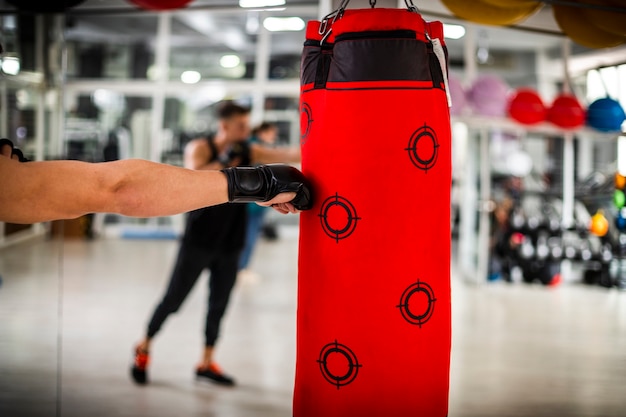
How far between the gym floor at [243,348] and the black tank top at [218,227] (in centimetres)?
76

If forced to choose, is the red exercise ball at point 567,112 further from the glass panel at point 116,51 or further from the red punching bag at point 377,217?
the glass panel at point 116,51

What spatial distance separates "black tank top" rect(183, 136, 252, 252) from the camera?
338 cm

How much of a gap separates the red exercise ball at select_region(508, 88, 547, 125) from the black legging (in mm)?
3239

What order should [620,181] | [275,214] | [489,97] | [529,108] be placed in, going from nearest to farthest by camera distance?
1. [620,181]
2. [529,108]
3. [489,97]
4. [275,214]

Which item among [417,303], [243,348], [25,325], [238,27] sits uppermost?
[238,27]

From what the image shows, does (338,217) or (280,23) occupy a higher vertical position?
(280,23)

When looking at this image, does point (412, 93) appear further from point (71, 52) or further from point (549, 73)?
point (71, 52)

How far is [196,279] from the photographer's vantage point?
11.1 feet

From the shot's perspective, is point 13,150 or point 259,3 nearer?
point 13,150

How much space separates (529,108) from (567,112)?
2.11 feet

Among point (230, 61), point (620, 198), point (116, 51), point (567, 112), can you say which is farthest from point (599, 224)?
point (116, 51)

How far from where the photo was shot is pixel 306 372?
177 cm

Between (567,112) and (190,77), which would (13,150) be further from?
(190,77)

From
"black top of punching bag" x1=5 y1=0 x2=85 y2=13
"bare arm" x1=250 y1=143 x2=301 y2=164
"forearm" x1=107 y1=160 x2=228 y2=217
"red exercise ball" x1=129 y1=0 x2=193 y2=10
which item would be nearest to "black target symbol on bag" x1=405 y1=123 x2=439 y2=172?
"forearm" x1=107 y1=160 x2=228 y2=217
